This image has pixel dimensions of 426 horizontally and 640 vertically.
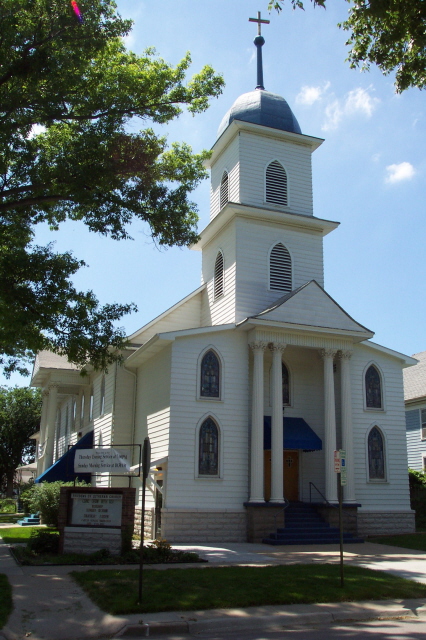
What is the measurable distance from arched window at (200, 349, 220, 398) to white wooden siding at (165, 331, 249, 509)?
247 millimetres

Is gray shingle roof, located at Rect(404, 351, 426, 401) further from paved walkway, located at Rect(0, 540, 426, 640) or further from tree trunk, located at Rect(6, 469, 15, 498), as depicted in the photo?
tree trunk, located at Rect(6, 469, 15, 498)

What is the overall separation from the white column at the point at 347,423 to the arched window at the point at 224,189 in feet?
28.7

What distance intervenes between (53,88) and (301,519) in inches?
609

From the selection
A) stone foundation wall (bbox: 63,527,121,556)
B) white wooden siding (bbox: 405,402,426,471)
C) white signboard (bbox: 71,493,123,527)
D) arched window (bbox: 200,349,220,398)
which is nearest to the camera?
stone foundation wall (bbox: 63,527,121,556)

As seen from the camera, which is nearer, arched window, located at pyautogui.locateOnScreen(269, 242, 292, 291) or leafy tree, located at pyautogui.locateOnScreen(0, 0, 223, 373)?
leafy tree, located at pyautogui.locateOnScreen(0, 0, 223, 373)

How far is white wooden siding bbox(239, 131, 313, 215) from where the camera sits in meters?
24.9

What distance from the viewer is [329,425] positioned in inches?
843

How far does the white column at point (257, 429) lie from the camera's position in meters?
20.0

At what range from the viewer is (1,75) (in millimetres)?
15172

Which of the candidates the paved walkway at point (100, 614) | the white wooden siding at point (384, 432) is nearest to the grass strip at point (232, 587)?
the paved walkway at point (100, 614)

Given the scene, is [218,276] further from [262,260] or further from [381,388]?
[381,388]

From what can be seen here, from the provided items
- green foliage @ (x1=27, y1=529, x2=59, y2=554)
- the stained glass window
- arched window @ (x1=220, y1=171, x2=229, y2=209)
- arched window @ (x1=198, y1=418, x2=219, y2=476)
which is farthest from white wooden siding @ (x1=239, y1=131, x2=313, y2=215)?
green foliage @ (x1=27, y1=529, x2=59, y2=554)

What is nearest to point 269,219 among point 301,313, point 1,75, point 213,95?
point 301,313

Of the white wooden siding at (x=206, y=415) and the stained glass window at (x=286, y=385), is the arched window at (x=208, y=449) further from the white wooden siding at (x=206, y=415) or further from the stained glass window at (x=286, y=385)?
the stained glass window at (x=286, y=385)
